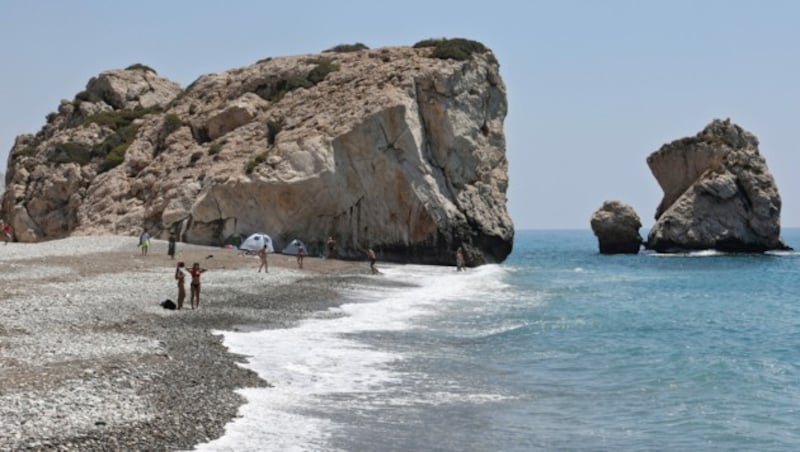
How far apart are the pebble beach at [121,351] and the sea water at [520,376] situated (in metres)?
0.80

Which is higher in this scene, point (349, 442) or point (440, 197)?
point (440, 197)

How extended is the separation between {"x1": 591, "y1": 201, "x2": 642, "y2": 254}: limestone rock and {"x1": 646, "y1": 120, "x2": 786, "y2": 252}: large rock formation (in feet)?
8.03

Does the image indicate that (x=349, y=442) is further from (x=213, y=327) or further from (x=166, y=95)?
(x=166, y=95)

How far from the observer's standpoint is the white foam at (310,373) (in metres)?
12.3

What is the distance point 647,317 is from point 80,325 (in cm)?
2054

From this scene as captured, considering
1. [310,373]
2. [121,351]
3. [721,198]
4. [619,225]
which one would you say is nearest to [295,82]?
[619,225]

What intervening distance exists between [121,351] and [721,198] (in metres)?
71.3

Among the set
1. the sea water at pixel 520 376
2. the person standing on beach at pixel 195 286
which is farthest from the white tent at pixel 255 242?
the person standing on beach at pixel 195 286

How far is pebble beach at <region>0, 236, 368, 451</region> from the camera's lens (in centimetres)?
1106

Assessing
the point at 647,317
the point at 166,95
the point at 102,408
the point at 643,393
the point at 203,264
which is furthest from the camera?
the point at 166,95

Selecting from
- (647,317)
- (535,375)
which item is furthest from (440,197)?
(535,375)

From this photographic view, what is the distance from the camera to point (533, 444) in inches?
510

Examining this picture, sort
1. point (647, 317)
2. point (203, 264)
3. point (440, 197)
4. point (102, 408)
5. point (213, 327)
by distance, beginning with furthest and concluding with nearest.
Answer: point (440, 197) → point (203, 264) → point (647, 317) → point (213, 327) → point (102, 408)

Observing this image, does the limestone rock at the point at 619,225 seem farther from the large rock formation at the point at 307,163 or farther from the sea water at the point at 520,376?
the sea water at the point at 520,376
